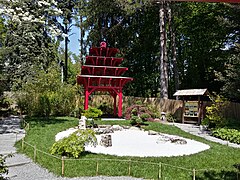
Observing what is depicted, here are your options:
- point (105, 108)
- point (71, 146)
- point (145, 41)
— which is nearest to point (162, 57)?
point (105, 108)

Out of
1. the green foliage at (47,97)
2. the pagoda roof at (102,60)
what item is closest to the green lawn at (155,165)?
the green foliage at (47,97)

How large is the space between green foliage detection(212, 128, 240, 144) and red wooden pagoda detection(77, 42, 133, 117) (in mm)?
8492

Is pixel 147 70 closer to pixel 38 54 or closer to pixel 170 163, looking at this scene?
pixel 38 54

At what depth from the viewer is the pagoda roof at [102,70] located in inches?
744

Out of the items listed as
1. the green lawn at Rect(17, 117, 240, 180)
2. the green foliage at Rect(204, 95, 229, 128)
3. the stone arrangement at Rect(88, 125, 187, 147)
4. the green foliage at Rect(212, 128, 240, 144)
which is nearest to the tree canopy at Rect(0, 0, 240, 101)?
the green foliage at Rect(204, 95, 229, 128)

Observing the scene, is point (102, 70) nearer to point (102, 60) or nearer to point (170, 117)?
point (102, 60)

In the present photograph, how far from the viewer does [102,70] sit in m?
19.5

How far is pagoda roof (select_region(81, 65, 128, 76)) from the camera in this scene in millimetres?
18891

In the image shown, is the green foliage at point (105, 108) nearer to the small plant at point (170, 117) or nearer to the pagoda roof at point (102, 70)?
the pagoda roof at point (102, 70)

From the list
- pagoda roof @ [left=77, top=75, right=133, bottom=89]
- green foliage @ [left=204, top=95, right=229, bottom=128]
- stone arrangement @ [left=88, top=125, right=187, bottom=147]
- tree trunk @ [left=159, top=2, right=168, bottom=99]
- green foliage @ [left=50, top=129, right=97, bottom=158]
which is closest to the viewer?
green foliage @ [left=50, top=129, right=97, bottom=158]

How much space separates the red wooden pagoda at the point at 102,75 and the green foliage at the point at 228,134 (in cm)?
849

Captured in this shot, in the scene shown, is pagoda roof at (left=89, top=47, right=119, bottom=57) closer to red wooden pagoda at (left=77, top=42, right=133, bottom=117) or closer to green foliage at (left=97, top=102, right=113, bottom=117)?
red wooden pagoda at (left=77, top=42, right=133, bottom=117)

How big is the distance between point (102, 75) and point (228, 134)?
420 inches

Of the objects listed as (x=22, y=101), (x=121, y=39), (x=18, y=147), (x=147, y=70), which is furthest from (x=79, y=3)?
(x=18, y=147)
